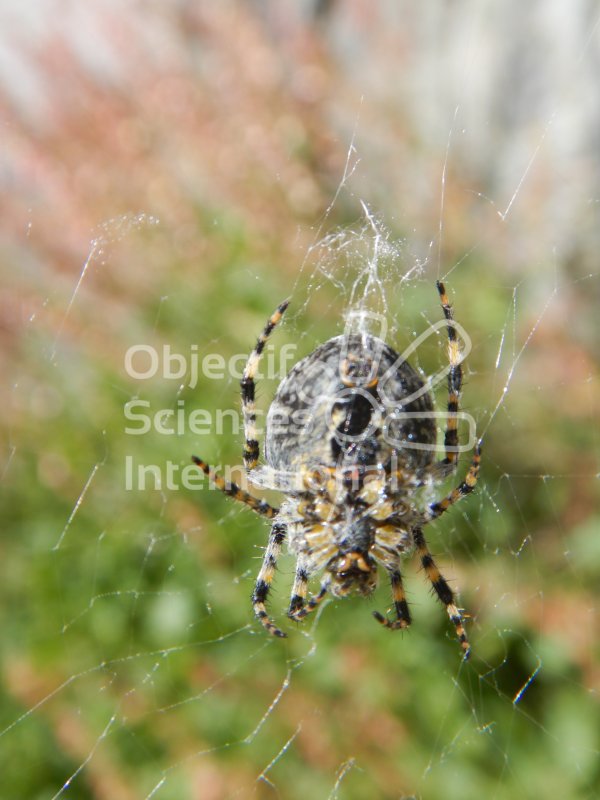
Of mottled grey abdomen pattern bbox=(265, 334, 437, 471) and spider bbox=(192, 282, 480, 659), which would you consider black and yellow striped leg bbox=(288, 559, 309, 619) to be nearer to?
spider bbox=(192, 282, 480, 659)

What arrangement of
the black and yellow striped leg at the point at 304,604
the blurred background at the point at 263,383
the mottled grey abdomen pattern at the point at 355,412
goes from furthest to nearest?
the blurred background at the point at 263,383, the black and yellow striped leg at the point at 304,604, the mottled grey abdomen pattern at the point at 355,412

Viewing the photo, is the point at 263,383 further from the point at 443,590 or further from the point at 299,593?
the point at 443,590

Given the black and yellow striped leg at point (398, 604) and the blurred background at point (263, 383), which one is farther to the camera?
the blurred background at point (263, 383)

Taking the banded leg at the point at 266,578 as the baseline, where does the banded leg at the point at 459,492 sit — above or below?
above

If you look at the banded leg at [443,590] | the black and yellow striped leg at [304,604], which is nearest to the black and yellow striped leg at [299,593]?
the black and yellow striped leg at [304,604]

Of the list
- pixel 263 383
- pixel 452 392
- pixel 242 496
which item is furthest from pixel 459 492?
pixel 263 383

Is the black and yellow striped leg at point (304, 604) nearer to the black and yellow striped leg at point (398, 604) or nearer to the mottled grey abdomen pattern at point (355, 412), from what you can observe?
the black and yellow striped leg at point (398, 604)

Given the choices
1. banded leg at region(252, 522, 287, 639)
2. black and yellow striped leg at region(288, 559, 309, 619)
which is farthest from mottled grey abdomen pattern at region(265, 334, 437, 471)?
black and yellow striped leg at region(288, 559, 309, 619)

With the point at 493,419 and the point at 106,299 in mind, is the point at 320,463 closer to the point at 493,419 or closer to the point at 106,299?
the point at 493,419
